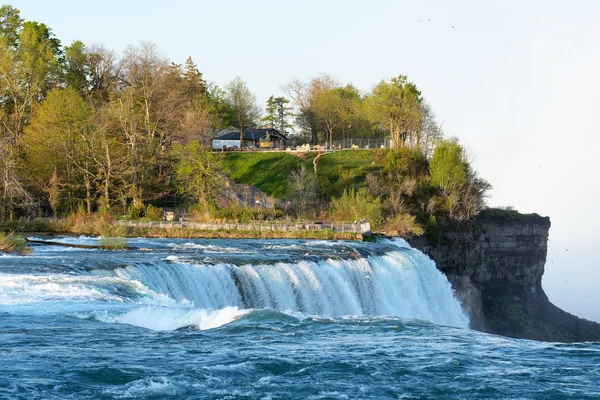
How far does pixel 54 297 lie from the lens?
84.2 ft

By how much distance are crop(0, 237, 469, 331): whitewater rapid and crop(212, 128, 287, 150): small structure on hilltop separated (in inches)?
2058

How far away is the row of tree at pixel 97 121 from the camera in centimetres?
5944

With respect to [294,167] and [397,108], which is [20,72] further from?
[397,108]

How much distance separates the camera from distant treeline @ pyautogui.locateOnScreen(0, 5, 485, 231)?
59406mm

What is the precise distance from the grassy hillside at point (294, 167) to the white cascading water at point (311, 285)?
105 ft

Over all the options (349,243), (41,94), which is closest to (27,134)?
(41,94)

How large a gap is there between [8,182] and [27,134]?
9.79 m

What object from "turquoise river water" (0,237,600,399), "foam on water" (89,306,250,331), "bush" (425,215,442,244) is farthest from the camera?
"bush" (425,215,442,244)

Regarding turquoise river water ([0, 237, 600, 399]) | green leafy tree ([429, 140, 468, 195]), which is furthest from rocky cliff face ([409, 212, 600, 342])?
turquoise river water ([0, 237, 600, 399])

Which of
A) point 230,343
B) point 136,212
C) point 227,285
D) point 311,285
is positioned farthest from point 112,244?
point 230,343

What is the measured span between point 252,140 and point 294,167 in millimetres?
17363

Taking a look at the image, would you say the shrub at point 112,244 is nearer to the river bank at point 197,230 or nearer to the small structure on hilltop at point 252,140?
the river bank at point 197,230

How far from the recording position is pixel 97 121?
6272cm

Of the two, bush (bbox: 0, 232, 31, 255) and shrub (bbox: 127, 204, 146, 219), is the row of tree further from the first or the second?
bush (bbox: 0, 232, 31, 255)
